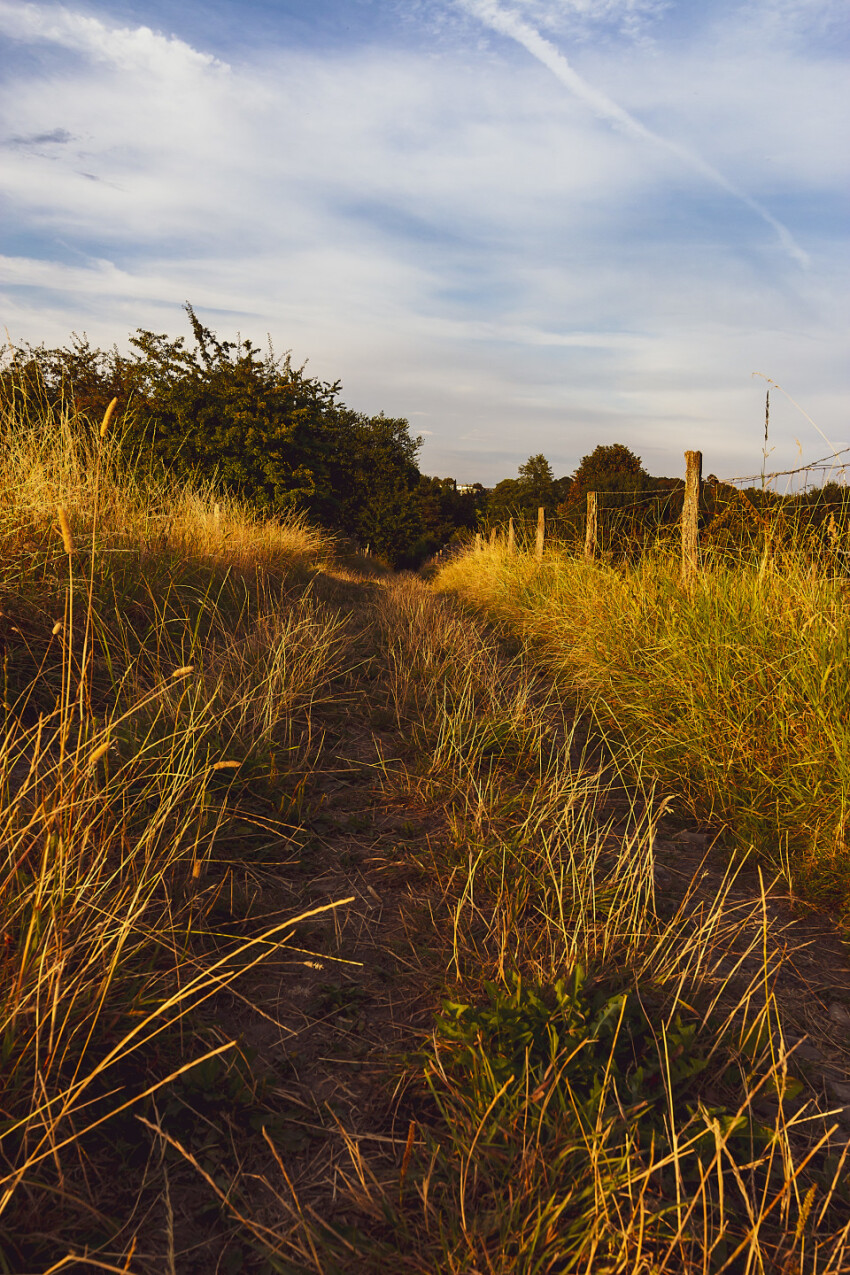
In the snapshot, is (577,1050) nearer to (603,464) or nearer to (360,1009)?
(360,1009)

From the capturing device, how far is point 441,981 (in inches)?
74.9

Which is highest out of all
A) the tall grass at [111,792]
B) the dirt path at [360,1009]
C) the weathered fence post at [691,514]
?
the weathered fence post at [691,514]

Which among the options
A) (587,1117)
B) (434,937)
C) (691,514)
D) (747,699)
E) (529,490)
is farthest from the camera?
(529,490)

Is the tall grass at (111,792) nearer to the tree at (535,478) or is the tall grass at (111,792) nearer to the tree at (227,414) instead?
the tree at (227,414)

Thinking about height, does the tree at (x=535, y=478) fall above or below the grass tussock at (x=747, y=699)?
above

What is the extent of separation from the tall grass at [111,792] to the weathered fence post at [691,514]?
123 inches

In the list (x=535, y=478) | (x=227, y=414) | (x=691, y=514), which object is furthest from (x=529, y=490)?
(x=691, y=514)

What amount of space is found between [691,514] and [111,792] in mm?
5456

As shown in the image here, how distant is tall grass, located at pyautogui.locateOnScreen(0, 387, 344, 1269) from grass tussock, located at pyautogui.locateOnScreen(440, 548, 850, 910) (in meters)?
1.89

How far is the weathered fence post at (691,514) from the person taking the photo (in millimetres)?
5733

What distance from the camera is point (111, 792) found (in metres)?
2.25

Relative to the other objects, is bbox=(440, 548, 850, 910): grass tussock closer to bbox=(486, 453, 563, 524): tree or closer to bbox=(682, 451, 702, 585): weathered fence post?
bbox=(682, 451, 702, 585): weathered fence post

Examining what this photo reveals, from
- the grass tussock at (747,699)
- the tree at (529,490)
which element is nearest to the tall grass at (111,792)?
the grass tussock at (747,699)

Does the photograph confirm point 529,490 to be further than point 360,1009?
Yes
